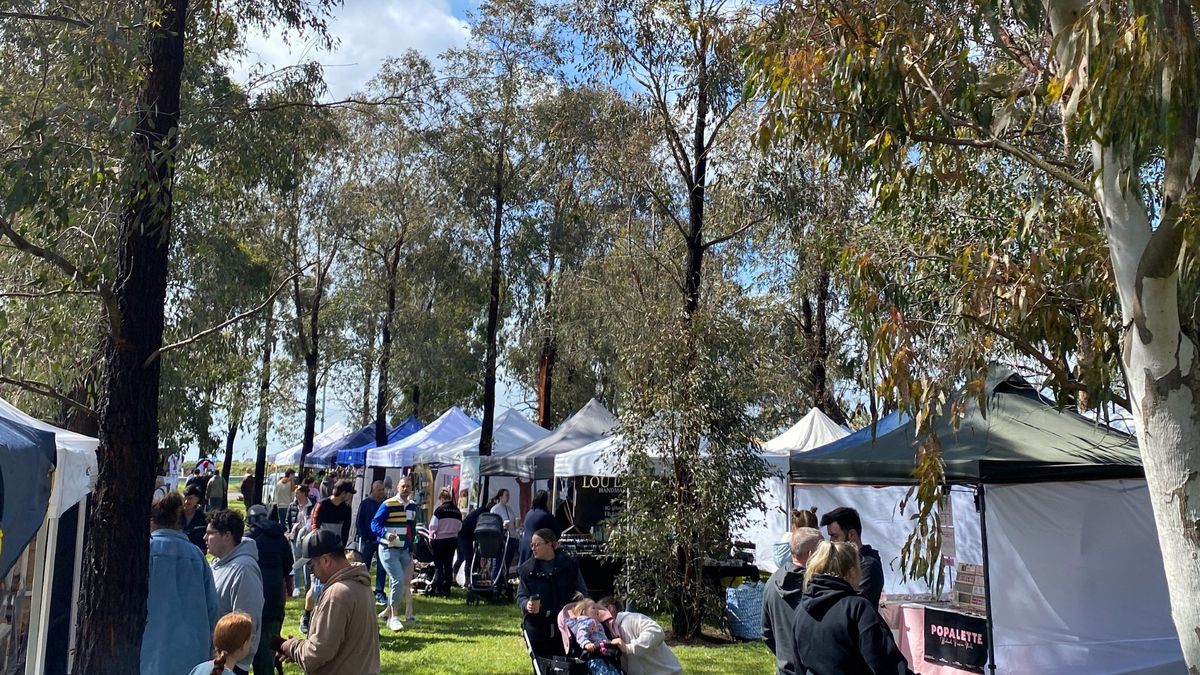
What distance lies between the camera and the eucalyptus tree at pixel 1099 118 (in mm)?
5078

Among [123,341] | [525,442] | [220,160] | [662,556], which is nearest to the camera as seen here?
[123,341]

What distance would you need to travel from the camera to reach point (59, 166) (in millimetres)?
6426

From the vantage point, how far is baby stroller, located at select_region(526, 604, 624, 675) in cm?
694

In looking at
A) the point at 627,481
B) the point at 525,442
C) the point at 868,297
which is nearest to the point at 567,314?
the point at 525,442

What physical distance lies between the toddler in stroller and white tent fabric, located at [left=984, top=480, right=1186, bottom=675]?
4091 millimetres

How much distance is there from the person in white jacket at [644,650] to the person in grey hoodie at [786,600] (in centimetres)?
111

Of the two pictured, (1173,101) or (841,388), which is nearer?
(1173,101)

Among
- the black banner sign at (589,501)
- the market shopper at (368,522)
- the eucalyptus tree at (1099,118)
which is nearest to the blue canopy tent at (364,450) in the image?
the black banner sign at (589,501)

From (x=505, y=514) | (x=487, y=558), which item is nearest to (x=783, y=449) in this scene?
(x=505, y=514)

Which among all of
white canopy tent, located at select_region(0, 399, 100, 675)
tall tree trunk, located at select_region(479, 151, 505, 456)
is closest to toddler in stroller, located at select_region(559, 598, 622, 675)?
white canopy tent, located at select_region(0, 399, 100, 675)

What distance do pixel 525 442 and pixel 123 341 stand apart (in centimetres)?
1542

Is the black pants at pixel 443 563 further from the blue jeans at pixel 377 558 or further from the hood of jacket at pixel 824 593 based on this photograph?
the hood of jacket at pixel 824 593

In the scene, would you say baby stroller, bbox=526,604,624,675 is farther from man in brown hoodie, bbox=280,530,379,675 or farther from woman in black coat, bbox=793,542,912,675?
woman in black coat, bbox=793,542,912,675

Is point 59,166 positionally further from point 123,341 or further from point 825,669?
point 825,669
